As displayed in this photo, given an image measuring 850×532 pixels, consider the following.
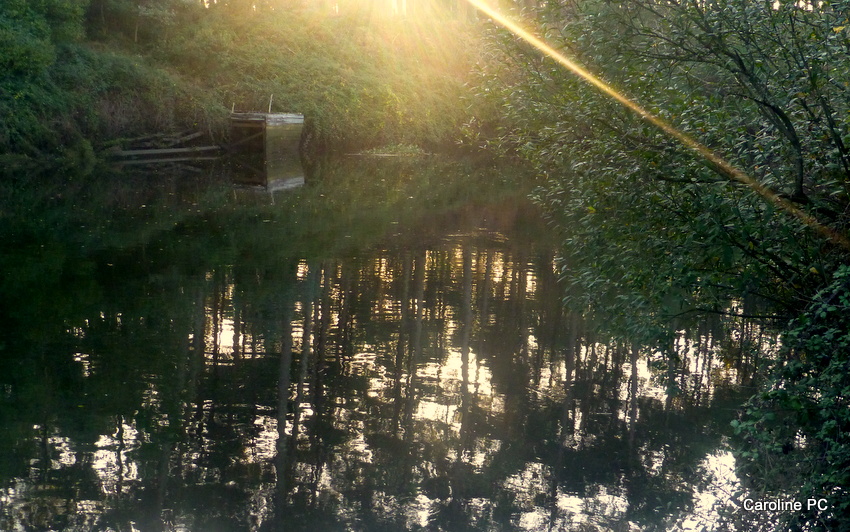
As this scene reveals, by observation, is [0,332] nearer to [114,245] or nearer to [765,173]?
[114,245]

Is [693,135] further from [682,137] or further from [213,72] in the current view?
[213,72]

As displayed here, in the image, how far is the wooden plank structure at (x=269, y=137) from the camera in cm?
3506

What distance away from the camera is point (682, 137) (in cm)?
598

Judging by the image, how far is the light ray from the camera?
17.6 ft

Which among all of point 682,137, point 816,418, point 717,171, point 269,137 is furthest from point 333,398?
point 269,137

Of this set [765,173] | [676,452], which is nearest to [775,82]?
[765,173]

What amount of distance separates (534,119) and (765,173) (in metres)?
2.34

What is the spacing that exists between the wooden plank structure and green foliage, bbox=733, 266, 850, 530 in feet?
92.6

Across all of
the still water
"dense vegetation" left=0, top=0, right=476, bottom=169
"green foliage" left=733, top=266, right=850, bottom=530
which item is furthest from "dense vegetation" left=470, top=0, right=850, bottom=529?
"dense vegetation" left=0, top=0, right=476, bottom=169

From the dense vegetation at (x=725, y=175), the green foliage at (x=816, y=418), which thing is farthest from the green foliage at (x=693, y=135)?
the green foliage at (x=816, y=418)

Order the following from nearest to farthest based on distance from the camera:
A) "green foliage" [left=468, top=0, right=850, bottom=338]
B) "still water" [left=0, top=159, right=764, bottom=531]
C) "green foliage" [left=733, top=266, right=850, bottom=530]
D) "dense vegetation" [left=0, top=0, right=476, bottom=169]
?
"green foliage" [left=733, top=266, right=850, bottom=530] < "green foliage" [left=468, top=0, right=850, bottom=338] < "still water" [left=0, top=159, right=764, bottom=531] < "dense vegetation" [left=0, top=0, right=476, bottom=169]

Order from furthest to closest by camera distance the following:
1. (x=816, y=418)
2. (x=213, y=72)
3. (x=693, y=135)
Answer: (x=213, y=72), (x=693, y=135), (x=816, y=418)

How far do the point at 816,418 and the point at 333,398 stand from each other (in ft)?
13.7

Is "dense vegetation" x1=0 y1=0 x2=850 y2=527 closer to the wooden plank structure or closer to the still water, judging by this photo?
the still water
